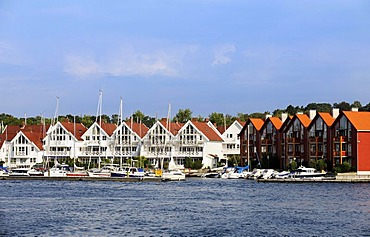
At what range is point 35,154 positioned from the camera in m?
106

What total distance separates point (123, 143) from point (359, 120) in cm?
3815

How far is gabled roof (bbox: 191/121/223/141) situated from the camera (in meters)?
99.6

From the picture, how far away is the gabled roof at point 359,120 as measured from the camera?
255 feet

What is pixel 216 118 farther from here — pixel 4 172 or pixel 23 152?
pixel 4 172

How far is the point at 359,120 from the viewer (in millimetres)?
79250

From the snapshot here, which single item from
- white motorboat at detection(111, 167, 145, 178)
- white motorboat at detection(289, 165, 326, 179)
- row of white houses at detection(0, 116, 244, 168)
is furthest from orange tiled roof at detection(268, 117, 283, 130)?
white motorboat at detection(111, 167, 145, 178)

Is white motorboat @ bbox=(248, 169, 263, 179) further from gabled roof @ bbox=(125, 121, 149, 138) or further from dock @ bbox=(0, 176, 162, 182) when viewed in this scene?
gabled roof @ bbox=(125, 121, 149, 138)

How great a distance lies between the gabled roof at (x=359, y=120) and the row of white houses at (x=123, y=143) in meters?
24.7

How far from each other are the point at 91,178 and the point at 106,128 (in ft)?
89.9

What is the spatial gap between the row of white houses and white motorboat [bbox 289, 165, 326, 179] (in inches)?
859

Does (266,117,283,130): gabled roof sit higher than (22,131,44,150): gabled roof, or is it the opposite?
(266,117,283,130): gabled roof

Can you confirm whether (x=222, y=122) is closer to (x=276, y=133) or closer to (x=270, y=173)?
(x=276, y=133)

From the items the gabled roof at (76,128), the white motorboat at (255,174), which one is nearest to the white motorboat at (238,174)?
the white motorboat at (255,174)

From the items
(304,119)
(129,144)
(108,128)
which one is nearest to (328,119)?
(304,119)
